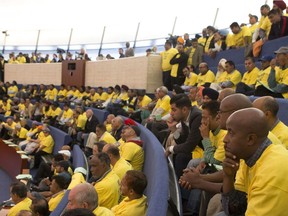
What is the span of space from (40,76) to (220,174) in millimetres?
16686

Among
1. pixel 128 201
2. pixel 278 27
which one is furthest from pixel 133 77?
pixel 128 201

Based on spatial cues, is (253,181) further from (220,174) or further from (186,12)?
(186,12)

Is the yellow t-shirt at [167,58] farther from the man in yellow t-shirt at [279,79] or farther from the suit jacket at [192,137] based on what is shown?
the suit jacket at [192,137]

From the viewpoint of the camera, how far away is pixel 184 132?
4.40 meters

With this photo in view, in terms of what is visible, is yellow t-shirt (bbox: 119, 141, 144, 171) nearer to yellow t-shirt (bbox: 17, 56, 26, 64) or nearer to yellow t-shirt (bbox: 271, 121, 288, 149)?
yellow t-shirt (bbox: 271, 121, 288, 149)

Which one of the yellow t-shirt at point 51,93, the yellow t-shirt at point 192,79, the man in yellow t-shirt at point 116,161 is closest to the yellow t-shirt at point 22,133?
the yellow t-shirt at point 51,93

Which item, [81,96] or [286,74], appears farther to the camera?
[81,96]

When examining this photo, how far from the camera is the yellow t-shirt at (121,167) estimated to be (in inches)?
181

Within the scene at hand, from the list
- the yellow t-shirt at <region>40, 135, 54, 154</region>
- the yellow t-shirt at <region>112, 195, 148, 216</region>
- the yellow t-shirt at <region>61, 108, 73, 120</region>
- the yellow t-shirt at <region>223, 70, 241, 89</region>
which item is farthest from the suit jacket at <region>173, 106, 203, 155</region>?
the yellow t-shirt at <region>61, 108, 73, 120</region>

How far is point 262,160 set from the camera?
1.79 metres

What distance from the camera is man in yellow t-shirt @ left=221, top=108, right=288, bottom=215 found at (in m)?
1.63

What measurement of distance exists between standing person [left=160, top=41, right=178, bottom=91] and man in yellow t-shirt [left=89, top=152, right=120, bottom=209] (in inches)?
270

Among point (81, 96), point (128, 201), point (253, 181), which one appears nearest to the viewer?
point (253, 181)

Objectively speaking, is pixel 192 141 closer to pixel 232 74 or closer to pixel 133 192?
pixel 133 192
